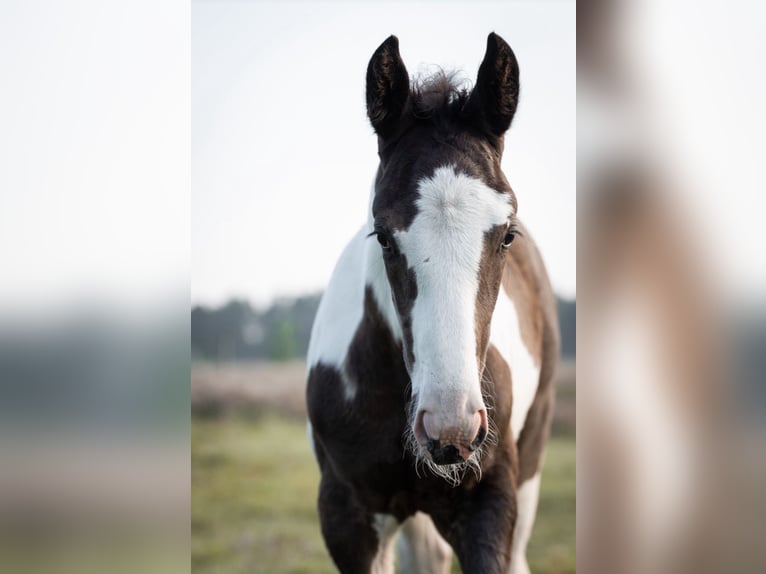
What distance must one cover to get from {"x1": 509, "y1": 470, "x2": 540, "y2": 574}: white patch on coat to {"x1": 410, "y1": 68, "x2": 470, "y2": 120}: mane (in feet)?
5.26

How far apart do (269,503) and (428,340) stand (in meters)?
4.89

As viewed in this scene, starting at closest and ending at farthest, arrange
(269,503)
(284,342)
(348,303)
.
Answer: (348,303), (269,503), (284,342)

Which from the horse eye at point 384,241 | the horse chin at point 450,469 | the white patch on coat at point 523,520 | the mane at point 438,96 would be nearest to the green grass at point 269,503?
the white patch on coat at point 523,520

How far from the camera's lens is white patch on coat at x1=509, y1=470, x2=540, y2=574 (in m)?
2.74

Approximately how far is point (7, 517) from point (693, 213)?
1343mm

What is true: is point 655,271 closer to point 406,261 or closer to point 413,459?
point 406,261

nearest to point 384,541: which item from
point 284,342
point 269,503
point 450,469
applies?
point 450,469

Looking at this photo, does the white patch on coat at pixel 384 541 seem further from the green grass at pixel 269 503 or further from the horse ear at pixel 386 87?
the green grass at pixel 269 503

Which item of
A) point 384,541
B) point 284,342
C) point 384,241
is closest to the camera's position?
point 384,241

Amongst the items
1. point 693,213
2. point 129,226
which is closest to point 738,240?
point 693,213

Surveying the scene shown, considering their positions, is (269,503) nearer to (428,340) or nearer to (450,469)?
(450,469)

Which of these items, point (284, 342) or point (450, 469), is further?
point (284, 342)

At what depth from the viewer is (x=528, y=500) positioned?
286 cm

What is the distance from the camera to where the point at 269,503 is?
6.01 metres
